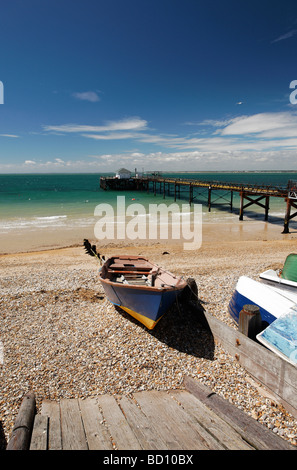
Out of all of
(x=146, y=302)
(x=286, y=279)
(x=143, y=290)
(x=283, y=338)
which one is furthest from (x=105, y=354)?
(x=286, y=279)

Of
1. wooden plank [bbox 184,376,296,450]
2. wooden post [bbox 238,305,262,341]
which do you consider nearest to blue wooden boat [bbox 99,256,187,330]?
wooden post [bbox 238,305,262,341]

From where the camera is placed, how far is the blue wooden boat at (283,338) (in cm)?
480

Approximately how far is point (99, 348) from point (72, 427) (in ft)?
8.39

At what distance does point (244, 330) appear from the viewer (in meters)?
5.57

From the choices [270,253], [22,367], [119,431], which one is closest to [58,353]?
[22,367]

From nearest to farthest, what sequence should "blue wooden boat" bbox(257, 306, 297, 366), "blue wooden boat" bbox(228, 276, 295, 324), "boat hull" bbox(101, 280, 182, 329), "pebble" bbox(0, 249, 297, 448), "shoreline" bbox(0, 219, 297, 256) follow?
"blue wooden boat" bbox(257, 306, 297, 366), "pebble" bbox(0, 249, 297, 448), "blue wooden boat" bbox(228, 276, 295, 324), "boat hull" bbox(101, 280, 182, 329), "shoreline" bbox(0, 219, 297, 256)

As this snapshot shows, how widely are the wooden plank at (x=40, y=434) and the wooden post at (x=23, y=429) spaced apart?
7 cm

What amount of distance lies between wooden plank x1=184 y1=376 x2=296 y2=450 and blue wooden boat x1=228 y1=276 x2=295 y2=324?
2.49m

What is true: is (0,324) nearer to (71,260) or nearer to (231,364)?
(231,364)

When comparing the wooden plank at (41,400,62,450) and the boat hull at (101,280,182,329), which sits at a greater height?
the boat hull at (101,280,182,329)

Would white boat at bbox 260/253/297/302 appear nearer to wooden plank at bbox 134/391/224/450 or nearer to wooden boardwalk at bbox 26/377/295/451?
wooden boardwalk at bbox 26/377/295/451

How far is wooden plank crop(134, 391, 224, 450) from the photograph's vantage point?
3463 millimetres

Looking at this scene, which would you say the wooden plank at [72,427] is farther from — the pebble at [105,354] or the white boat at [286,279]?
the white boat at [286,279]
